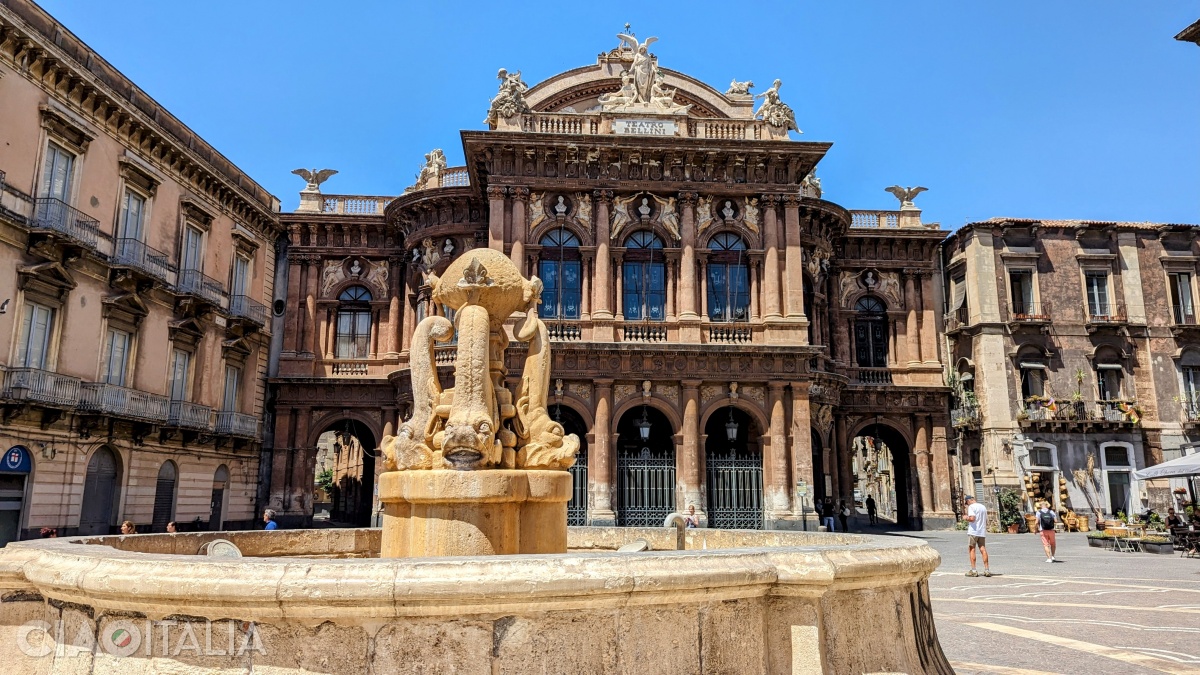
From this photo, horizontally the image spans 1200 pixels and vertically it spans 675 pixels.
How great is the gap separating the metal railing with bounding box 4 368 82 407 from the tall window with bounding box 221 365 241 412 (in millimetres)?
6445

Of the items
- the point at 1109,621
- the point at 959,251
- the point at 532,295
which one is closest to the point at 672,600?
the point at 532,295

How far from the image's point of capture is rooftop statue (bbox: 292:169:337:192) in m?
28.1

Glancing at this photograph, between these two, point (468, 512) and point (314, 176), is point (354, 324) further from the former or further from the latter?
point (468, 512)

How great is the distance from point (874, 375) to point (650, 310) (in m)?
9.58

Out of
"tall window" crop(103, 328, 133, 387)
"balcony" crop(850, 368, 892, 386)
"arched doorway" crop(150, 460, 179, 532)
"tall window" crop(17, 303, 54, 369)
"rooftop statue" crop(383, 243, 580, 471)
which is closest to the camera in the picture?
"rooftop statue" crop(383, 243, 580, 471)

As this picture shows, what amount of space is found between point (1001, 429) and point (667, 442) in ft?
39.1

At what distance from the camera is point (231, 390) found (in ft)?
81.5

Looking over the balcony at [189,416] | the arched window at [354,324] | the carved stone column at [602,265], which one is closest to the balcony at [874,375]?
the carved stone column at [602,265]

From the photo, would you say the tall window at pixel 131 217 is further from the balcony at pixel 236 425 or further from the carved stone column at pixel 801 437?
the carved stone column at pixel 801 437

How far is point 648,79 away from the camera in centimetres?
2403

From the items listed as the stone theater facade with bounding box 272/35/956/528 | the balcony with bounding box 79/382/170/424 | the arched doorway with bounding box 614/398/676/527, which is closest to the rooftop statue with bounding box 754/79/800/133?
the stone theater facade with bounding box 272/35/956/528

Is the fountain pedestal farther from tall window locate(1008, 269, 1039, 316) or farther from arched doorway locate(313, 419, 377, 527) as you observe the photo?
tall window locate(1008, 269, 1039, 316)

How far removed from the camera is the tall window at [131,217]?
2009 centimetres

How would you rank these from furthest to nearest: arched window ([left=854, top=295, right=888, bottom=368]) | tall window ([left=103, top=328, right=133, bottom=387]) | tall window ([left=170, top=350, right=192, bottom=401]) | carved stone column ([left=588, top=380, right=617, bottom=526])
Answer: arched window ([left=854, top=295, right=888, bottom=368])
tall window ([left=170, top=350, right=192, bottom=401])
carved stone column ([left=588, top=380, right=617, bottom=526])
tall window ([left=103, top=328, right=133, bottom=387])
